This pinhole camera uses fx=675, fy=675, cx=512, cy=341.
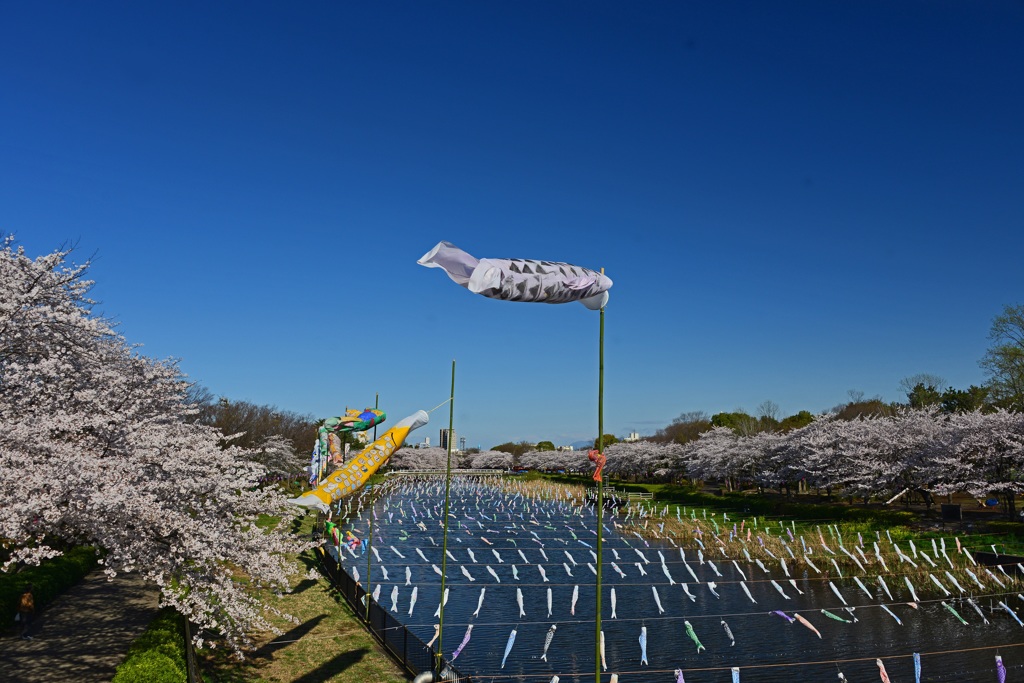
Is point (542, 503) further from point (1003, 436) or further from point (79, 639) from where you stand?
point (79, 639)

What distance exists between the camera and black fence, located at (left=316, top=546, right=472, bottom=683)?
17.1m

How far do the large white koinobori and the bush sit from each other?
39.2 ft

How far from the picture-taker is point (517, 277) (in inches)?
358

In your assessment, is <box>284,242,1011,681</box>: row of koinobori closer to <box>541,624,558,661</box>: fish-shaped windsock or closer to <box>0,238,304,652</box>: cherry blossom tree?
<box>541,624,558,661</box>: fish-shaped windsock

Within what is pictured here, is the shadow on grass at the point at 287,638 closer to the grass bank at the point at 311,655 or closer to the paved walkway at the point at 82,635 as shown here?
the grass bank at the point at 311,655

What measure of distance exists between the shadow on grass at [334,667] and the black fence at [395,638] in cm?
93

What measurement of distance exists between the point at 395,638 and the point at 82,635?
9.47 meters

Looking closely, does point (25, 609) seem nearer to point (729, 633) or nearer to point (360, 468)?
point (360, 468)

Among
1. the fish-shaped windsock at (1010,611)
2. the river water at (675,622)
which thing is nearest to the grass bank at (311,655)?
the river water at (675,622)

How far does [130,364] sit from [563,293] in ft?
83.6

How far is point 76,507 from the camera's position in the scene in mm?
15398

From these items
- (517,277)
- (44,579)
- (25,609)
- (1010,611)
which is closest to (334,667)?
(25,609)

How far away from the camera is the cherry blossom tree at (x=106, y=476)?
50.2 ft

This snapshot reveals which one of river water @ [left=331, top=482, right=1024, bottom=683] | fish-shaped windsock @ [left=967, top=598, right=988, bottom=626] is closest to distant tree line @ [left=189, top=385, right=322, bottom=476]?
river water @ [left=331, top=482, right=1024, bottom=683]
